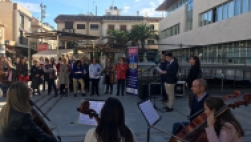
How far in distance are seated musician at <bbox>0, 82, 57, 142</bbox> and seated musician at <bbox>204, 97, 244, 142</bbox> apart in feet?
5.75

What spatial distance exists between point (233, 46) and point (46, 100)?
581 inches

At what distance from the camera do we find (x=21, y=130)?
272cm

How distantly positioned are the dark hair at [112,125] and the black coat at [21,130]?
2.60 feet

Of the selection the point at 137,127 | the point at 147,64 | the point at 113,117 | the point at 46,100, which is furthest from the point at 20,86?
the point at 147,64

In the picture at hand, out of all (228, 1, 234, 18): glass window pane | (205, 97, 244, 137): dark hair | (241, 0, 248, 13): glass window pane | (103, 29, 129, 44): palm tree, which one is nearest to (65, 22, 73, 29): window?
(103, 29, 129, 44): palm tree

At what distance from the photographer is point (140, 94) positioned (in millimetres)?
10672

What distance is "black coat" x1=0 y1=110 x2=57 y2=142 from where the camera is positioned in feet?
8.89

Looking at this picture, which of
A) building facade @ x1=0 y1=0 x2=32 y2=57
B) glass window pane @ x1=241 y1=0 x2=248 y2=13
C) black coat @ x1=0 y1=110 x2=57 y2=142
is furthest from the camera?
building facade @ x1=0 y1=0 x2=32 y2=57

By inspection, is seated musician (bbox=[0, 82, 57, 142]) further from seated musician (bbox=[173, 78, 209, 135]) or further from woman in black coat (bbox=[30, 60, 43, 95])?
woman in black coat (bbox=[30, 60, 43, 95])

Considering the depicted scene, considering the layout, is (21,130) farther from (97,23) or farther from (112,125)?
(97,23)

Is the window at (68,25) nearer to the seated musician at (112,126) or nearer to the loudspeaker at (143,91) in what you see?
the loudspeaker at (143,91)

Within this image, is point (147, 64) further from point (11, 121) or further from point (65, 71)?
point (11, 121)

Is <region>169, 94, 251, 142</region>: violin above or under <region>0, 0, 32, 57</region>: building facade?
under

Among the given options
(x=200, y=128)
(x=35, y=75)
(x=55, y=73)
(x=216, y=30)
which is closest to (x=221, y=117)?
(x=200, y=128)
